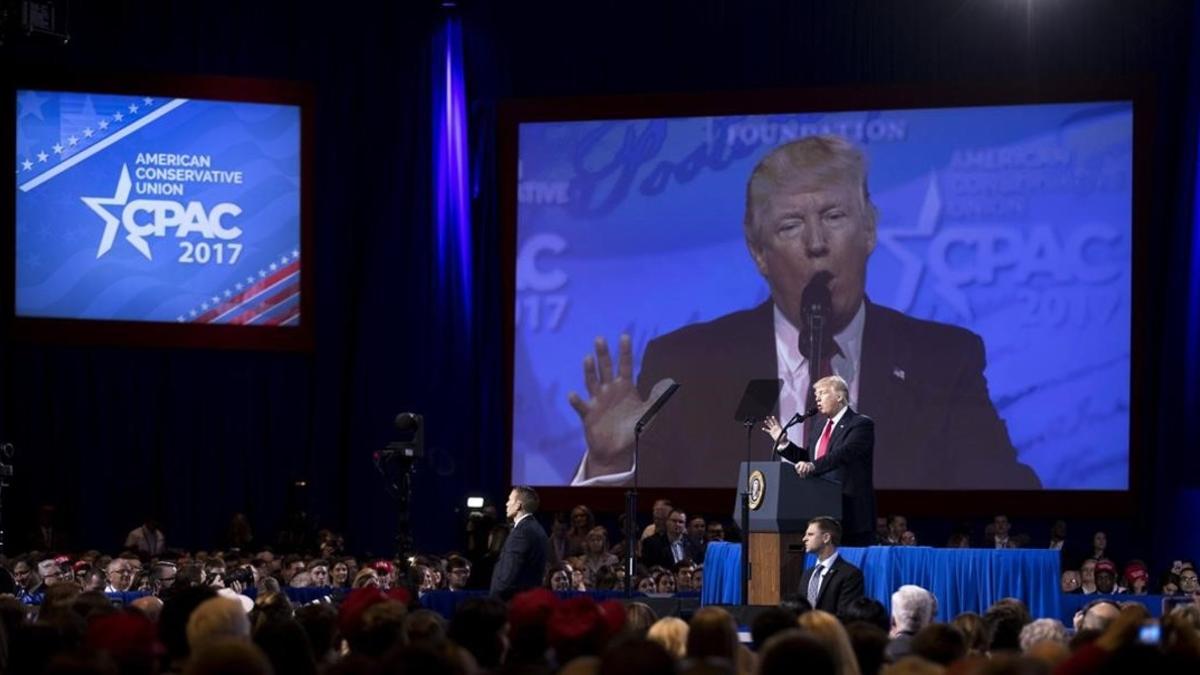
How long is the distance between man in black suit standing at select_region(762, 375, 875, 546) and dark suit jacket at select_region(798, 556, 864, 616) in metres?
0.75

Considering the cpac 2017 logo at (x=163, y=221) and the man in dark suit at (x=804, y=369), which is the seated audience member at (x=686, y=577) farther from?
the cpac 2017 logo at (x=163, y=221)

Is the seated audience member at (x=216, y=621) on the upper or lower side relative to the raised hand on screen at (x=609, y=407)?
lower

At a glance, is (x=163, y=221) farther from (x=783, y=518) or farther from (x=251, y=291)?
(x=783, y=518)

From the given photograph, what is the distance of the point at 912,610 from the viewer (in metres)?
7.66

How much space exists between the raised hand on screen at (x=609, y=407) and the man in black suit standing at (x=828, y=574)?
7.77 m

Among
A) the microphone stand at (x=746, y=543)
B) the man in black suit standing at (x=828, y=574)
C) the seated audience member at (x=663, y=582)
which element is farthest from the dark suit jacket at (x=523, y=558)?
the seated audience member at (x=663, y=582)

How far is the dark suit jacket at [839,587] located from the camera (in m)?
9.29

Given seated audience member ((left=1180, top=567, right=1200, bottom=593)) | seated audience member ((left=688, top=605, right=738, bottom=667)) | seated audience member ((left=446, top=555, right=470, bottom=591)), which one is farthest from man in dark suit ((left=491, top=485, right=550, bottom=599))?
seated audience member ((left=688, top=605, right=738, bottom=667))

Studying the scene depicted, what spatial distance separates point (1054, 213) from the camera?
16.3 m

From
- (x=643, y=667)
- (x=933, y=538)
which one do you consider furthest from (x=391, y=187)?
(x=643, y=667)

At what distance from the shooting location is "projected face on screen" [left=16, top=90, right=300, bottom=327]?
17688mm

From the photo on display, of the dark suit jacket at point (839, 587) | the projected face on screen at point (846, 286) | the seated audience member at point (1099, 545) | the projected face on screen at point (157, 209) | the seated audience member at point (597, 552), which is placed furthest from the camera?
the projected face on screen at point (157, 209)

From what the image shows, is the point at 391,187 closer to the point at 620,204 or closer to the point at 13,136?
the point at 620,204

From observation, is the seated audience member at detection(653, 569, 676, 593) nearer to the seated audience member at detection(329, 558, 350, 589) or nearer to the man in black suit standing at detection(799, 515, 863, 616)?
the seated audience member at detection(329, 558, 350, 589)
